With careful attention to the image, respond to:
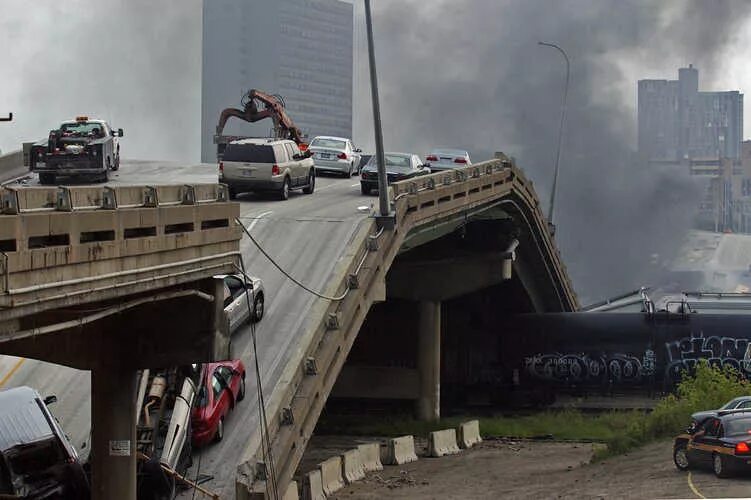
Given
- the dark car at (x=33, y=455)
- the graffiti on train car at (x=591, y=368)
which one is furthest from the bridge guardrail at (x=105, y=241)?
the graffiti on train car at (x=591, y=368)

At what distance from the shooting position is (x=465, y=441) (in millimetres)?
43438

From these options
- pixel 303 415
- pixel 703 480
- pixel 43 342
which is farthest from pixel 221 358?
pixel 703 480

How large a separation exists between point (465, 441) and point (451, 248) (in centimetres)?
1451

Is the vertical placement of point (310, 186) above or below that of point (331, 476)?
above

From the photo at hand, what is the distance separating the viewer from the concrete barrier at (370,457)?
3516 centimetres

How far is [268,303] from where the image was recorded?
99.9 feet

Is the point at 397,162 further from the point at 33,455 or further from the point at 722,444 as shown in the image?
the point at 33,455

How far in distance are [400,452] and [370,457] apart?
8.32ft

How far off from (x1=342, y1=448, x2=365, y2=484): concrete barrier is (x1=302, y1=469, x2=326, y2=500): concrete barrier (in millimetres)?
2512

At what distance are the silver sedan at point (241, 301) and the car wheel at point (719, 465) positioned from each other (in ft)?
33.3

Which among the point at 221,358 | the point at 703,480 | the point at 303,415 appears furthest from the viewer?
the point at 703,480

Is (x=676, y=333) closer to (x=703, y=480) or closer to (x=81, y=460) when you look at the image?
(x=703, y=480)

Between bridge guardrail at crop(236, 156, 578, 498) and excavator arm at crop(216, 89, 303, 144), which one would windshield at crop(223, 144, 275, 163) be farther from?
excavator arm at crop(216, 89, 303, 144)

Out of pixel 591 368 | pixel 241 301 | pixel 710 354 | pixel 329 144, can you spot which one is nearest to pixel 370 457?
pixel 241 301
